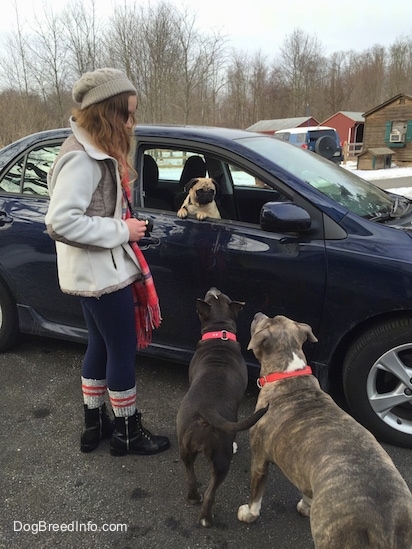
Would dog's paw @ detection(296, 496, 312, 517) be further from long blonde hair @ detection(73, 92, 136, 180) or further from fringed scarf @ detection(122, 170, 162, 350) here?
long blonde hair @ detection(73, 92, 136, 180)

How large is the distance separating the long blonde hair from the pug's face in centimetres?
112

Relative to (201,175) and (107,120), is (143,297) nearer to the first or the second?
(107,120)

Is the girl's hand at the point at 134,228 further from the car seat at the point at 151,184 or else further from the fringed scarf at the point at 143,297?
the car seat at the point at 151,184

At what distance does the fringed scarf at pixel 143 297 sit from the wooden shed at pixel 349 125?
131ft

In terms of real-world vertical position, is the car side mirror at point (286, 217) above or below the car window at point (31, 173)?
below

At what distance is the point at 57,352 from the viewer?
397 centimetres

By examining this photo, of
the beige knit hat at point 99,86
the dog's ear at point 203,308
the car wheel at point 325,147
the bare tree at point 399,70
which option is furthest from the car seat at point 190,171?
the bare tree at point 399,70

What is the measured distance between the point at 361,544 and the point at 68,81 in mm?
30157

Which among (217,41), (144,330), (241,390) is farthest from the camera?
(217,41)

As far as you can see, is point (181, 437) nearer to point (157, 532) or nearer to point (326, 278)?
point (157, 532)

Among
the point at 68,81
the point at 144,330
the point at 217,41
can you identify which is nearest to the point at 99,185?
the point at 144,330

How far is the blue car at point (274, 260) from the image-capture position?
2562 mm

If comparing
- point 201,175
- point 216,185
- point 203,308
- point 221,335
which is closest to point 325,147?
point 201,175

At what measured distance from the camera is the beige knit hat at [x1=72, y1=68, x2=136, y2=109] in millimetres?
2078
